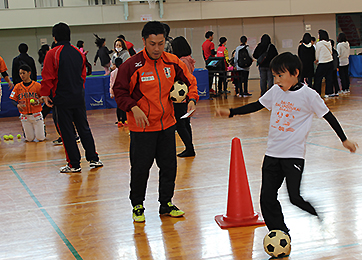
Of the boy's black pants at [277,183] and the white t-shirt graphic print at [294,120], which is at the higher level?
the white t-shirt graphic print at [294,120]

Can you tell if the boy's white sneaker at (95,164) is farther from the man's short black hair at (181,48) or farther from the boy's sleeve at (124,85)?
the boy's sleeve at (124,85)

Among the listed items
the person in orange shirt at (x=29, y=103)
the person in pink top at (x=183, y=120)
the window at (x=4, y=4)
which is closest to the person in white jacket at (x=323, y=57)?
the person in pink top at (x=183, y=120)

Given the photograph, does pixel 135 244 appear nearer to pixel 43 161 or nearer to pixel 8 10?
pixel 43 161

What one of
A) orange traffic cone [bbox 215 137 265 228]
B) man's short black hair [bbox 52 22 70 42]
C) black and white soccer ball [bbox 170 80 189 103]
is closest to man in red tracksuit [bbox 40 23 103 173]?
man's short black hair [bbox 52 22 70 42]

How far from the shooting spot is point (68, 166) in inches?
224

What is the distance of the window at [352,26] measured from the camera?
21703 mm

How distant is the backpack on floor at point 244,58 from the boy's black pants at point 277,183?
10469 millimetres

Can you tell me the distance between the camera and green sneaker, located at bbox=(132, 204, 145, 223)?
12.1ft

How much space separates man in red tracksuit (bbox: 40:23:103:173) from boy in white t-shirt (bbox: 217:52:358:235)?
3193 millimetres

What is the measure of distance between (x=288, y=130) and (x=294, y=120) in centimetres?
8

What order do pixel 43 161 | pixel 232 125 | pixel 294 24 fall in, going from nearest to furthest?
1. pixel 43 161
2. pixel 232 125
3. pixel 294 24

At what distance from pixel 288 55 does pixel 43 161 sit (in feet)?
14.9

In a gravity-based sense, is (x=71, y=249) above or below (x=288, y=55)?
below

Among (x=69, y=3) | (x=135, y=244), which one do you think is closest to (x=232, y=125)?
(x=135, y=244)
